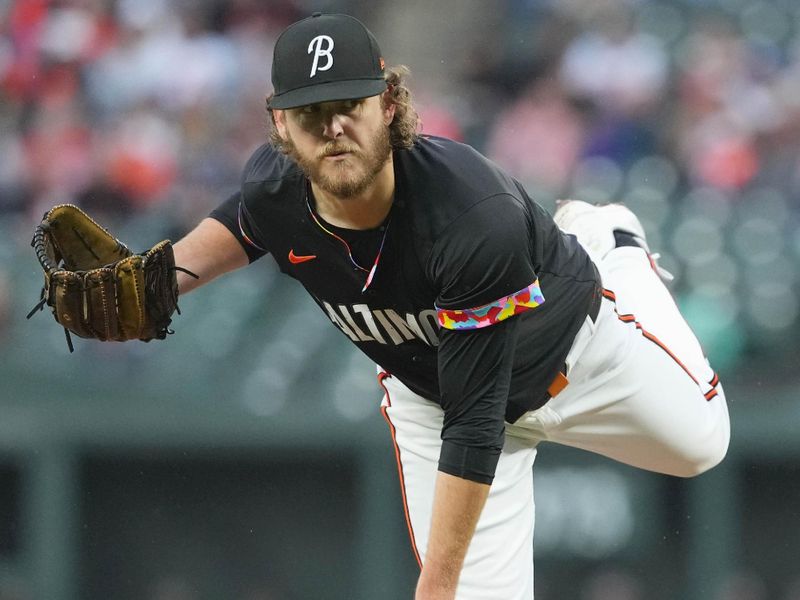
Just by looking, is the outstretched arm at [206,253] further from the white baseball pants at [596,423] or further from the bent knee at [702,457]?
the bent knee at [702,457]

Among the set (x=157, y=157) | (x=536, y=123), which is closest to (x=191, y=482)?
(x=157, y=157)

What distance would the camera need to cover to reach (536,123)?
25.7ft

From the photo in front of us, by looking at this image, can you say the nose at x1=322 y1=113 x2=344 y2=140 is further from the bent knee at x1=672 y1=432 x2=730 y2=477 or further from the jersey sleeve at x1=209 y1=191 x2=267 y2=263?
the bent knee at x1=672 y1=432 x2=730 y2=477

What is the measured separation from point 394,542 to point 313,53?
494 cm

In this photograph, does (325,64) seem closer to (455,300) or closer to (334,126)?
(334,126)

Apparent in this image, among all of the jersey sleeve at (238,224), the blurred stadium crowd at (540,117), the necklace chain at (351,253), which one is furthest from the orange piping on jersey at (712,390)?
the blurred stadium crowd at (540,117)

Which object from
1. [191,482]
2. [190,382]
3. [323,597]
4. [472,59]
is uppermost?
[472,59]

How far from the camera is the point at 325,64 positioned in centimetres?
290

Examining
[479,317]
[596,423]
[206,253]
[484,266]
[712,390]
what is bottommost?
[596,423]

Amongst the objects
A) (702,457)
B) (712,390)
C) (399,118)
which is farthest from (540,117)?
(399,118)

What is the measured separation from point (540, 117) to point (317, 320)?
1.92m

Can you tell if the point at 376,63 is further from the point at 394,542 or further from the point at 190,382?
the point at 394,542

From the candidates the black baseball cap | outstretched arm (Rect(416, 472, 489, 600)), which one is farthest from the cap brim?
outstretched arm (Rect(416, 472, 489, 600))

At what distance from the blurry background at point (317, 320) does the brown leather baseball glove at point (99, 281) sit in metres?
3.62
